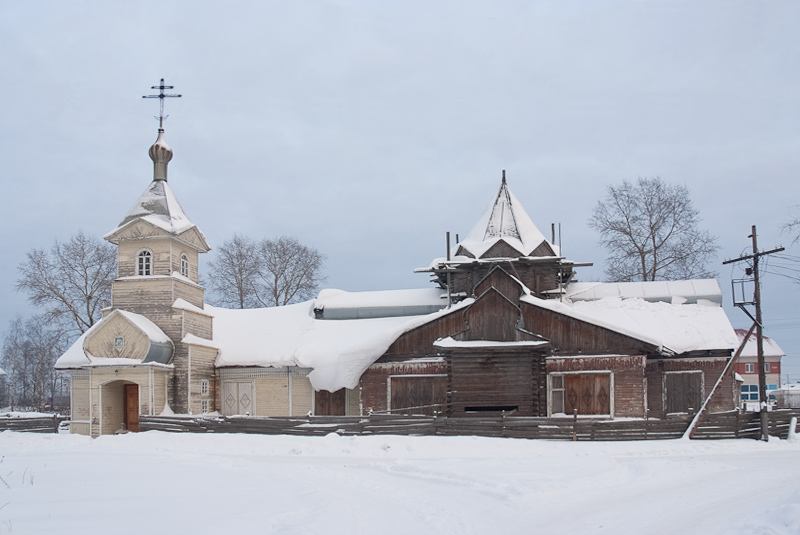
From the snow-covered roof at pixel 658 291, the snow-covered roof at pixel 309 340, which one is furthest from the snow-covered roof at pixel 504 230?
the snow-covered roof at pixel 309 340

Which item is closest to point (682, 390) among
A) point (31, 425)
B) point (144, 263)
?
point (144, 263)

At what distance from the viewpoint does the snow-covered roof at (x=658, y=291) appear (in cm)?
3406

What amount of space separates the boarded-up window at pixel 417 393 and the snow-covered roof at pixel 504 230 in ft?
23.8

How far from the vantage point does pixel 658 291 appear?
34938 millimetres

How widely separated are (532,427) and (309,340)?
1375 cm

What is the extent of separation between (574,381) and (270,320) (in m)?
16.0

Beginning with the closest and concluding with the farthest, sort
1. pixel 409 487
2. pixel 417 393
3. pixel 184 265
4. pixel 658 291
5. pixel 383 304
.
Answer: pixel 409 487, pixel 417 393, pixel 184 265, pixel 658 291, pixel 383 304

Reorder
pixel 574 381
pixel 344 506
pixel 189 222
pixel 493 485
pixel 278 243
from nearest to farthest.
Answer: pixel 344 506 < pixel 493 485 < pixel 574 381 < pixel 189 222 < pixel 278 243

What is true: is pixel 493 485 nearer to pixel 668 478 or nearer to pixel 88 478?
pixel 668 478

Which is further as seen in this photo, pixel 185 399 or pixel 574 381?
pixel 185 399

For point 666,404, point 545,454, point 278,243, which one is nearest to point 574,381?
point 666,404

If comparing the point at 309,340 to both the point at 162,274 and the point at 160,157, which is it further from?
the point at 160,157

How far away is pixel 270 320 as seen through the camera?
1443 inches

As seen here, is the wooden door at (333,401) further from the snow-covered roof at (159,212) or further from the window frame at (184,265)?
the snow-covered roof at (159,212)
